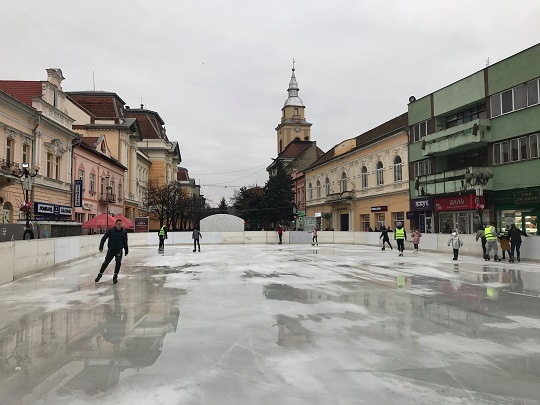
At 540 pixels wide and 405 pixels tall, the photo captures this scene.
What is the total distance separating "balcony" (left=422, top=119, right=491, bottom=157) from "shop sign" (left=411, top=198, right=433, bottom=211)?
3.89 metres

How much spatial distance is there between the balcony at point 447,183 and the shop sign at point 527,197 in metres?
2.28

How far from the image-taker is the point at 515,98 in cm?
2800

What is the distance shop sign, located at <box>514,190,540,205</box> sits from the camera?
26.1m

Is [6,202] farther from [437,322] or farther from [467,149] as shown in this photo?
[467,149]

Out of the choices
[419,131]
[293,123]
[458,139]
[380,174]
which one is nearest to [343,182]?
[380,174]

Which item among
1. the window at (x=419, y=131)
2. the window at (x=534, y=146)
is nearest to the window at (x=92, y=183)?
the window at (x=419, y=131)

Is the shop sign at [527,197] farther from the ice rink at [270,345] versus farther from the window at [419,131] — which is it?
the ice rink at [270,345]

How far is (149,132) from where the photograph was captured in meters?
72.8

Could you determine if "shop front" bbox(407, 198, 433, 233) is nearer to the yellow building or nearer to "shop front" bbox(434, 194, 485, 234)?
"shop front" bbox(434, 194, 485, 234)

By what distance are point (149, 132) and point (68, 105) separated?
1084 inches

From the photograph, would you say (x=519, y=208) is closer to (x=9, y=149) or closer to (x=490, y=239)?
(x=490, y=239)

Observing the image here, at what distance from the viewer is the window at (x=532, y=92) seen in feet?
86.5

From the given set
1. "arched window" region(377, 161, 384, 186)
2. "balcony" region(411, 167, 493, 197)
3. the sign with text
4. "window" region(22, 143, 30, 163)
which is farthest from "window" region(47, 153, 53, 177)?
"balcony" region(411, 167, 493, 197)

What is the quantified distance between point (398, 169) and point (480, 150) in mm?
9105
